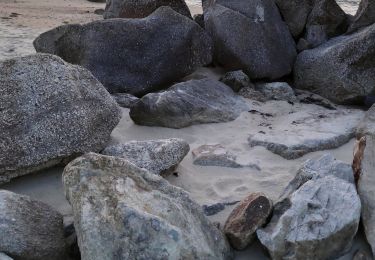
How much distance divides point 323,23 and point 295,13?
0.36m

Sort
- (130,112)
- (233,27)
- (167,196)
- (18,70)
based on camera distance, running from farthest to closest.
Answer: (233,27), (130,112), (18,70), (167,196)

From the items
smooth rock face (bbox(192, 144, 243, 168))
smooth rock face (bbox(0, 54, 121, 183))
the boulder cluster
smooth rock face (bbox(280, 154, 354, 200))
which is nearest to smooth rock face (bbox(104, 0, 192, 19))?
the boulder cluster

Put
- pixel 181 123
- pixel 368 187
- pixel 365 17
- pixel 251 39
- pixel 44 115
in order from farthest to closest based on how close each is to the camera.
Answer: pixel 365 17 < pixel 251 39 < pixel 181 123 < pixel 44 115 < pixel 368 187

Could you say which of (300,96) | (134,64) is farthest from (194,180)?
(300,96)

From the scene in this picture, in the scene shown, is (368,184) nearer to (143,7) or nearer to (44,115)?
(44,115)

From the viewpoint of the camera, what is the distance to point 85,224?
2.61m

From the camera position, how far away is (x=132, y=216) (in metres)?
2.62

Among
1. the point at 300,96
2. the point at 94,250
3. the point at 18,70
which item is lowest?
the point at 300,96

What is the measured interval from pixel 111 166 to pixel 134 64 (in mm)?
2605

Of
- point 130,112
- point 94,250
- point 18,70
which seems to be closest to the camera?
point 94,250

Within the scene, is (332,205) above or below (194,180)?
above

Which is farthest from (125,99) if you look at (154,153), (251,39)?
(251,39)

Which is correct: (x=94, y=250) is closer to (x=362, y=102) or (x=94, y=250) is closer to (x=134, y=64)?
(x=134, y=64)

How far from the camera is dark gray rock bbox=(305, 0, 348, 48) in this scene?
627 cm
